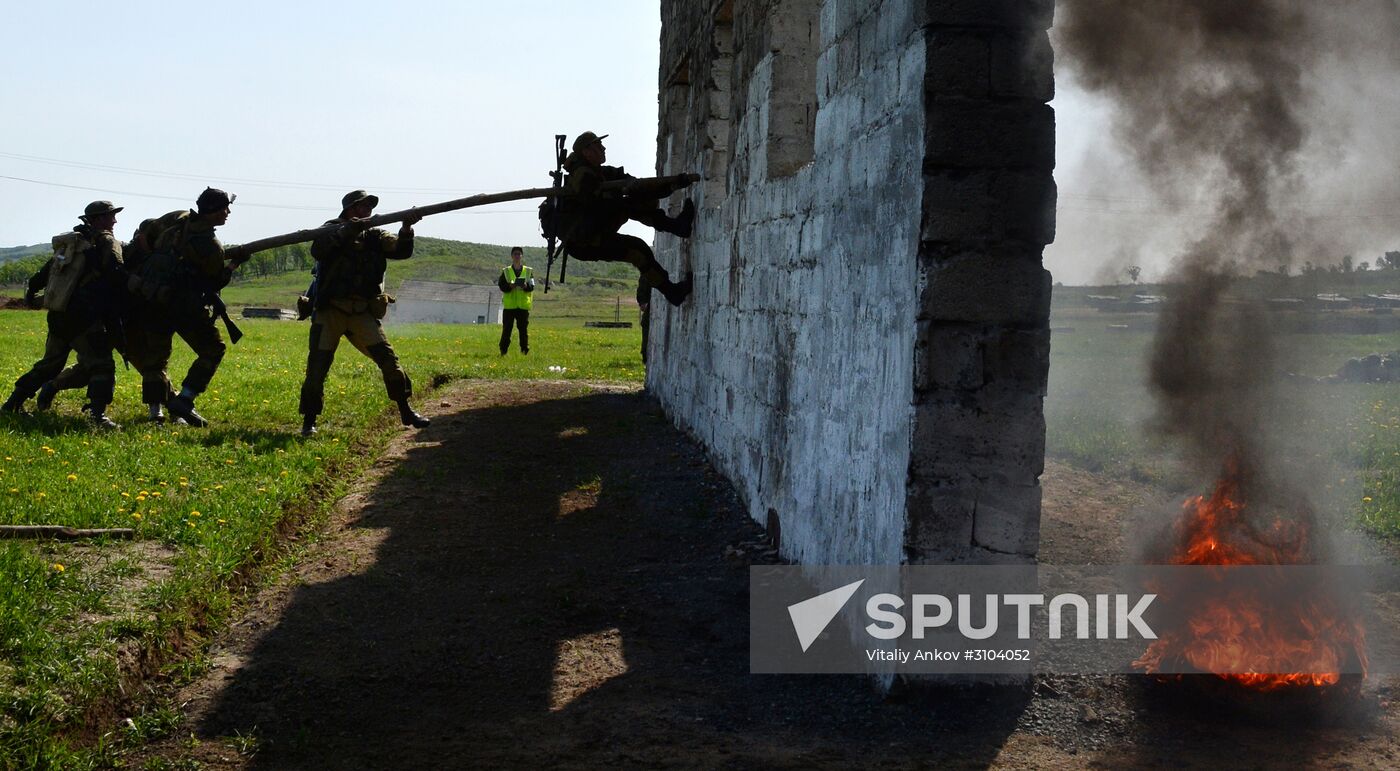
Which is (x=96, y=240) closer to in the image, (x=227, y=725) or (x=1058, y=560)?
(x=227, y=725)

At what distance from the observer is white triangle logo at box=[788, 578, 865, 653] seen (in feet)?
16.9

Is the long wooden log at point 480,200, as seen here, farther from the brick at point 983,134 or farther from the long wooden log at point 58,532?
the brick at point 983,134

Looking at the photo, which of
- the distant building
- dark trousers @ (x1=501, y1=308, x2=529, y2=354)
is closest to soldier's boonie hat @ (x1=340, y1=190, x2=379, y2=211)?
dark trousers @ (x1=501, y1=308, x2=529, y2=354)

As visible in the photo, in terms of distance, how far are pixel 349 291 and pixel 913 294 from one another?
681cm

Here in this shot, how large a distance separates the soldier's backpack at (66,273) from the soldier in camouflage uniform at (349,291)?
1966 millimetres

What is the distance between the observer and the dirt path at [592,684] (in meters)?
3.98

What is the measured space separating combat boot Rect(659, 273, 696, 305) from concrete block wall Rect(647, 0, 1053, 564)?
11.9 feet

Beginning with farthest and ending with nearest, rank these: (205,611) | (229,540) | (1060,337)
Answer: (1060,337)
(229,540)
(205,611)

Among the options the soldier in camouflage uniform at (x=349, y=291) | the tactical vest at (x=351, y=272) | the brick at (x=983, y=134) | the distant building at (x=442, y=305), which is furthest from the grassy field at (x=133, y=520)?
the distant building at (x=442, y=305)

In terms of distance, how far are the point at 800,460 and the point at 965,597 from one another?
6.23 ft

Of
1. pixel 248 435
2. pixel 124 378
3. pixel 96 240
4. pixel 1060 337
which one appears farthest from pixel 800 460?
pixel 1060 337

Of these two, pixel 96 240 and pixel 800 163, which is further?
pixel 96 240

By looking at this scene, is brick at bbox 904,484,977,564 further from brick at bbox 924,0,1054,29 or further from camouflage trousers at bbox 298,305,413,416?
camouflage trousers at bbox 298,305,413,416

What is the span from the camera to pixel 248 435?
9633 mm
